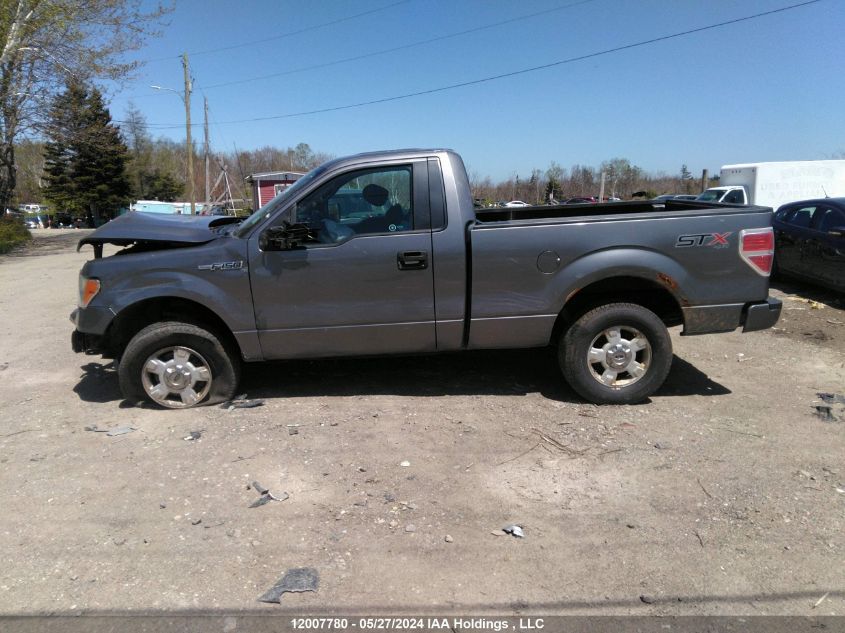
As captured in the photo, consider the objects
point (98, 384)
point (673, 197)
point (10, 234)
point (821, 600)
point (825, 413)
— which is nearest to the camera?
point (821, 600)

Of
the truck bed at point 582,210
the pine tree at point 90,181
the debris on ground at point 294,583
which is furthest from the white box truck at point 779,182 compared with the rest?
the pine tree at point 90,181

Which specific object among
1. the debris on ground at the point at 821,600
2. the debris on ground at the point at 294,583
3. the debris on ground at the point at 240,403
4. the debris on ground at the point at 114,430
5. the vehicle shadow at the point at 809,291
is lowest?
the debris on ground at the point at 821,600

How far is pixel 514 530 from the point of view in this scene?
3086mm

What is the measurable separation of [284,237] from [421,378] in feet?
6.38

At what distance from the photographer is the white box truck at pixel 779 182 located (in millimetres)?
21281

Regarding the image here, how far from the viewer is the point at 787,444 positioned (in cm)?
401

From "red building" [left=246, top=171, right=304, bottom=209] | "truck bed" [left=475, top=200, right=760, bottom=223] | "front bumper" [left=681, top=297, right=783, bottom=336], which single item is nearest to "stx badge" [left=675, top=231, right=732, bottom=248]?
"front bumper" [left=681, top=297, right=783, bottom=336]

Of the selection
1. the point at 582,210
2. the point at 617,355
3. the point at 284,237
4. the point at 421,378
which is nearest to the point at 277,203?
the point at 284,237

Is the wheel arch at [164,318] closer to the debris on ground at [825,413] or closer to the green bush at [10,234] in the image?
the debris on ground at [825,413]

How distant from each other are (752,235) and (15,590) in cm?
527

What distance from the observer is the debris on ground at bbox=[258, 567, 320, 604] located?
262 cm

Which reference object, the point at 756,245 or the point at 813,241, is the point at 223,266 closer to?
the point at 756,245

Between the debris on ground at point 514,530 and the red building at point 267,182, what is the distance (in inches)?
1185

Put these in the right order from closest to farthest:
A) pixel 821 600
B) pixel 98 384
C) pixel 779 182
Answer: pixel 821 600, pixel 98 384, pixel 779 182
